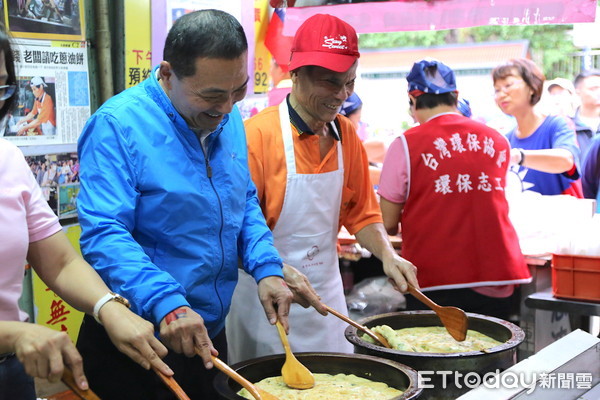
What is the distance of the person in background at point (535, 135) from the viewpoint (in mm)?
4551

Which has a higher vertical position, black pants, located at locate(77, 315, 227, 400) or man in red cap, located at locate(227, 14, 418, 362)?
man in red cap, located at locate(227, 14, 418, 362)

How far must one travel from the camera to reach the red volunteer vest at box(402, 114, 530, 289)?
3.42 m

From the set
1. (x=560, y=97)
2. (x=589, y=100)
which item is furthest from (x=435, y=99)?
(x=560, y=97)

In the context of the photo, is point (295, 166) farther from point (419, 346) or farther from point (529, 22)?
point (529, 22)

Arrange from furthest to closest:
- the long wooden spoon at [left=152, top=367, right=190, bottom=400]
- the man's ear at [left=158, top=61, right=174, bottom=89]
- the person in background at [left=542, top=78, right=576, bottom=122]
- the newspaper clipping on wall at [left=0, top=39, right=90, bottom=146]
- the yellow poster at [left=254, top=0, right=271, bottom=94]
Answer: the person in background at [left=542, top=78, right=576, bottom=122]
the yellow poster at [left=254, top=0, right=271, bottom=94]
the newspaper clipping on wall at [left=0, top=39, right=90, bottom=146]
the man's ear at [left=158, top=61, right=174, bottom=89]
the long wooden spoon at [left=152, top=367, right=190, bottom=400]

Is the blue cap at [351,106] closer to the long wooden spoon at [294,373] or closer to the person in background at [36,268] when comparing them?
the long wooden spoon at [294,373]

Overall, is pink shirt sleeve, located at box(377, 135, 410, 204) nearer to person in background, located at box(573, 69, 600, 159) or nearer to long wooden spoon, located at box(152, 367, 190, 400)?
long wooden spoon, located at box(152, 367, 190, 400)

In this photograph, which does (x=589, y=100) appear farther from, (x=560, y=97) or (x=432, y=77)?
(x=432, y=77)

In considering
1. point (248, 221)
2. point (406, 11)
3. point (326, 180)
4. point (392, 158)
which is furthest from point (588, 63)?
point (248, 221)

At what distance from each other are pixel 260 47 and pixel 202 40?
2.65 m

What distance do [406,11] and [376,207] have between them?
1829 mm

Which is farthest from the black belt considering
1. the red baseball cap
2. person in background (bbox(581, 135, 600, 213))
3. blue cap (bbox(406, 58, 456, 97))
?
person in background (bbox(581, 135, 600, 213))

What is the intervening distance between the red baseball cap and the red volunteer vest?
2.84ft

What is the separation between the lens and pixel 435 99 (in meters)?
3.47
